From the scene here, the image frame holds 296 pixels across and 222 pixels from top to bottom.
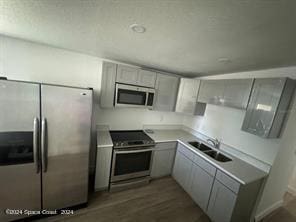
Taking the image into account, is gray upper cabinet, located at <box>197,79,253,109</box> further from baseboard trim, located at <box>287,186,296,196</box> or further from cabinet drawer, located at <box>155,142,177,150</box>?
baseboard trim, located at <box>287,186,296,196</box>

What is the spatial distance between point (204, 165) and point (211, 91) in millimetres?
1362

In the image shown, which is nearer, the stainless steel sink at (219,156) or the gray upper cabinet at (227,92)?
the gray upper cabinet at (227,92)

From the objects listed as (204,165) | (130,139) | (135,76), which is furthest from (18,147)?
(204,165)

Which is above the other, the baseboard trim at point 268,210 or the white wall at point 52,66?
the white wall at point 52,66

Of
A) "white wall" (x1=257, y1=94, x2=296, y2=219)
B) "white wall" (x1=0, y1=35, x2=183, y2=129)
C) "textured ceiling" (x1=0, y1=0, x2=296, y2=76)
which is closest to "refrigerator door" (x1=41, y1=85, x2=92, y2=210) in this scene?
"textured ceiling" (x1=0, y1=0, x2=296, y2=76)

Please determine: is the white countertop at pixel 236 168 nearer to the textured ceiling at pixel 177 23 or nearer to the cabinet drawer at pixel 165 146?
the cabinet drawer at pixel 165 146

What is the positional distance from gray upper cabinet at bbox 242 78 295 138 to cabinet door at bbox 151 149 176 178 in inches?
60.2

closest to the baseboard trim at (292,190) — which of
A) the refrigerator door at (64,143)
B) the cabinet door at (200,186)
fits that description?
the cabinet door at (200,186)

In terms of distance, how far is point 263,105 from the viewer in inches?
67.0

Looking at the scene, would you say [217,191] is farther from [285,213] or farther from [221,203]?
[285,213]

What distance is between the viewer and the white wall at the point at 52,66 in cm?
190

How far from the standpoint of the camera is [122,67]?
2270 millimetres

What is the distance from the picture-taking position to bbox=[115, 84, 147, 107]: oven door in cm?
232

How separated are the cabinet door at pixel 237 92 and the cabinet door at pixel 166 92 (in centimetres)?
101
